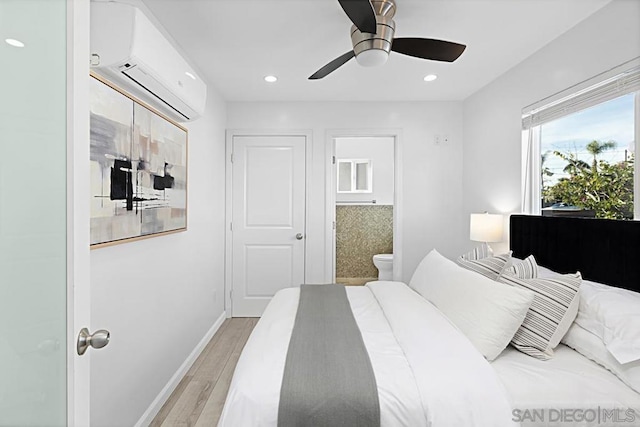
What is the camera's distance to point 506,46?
A: 273cm

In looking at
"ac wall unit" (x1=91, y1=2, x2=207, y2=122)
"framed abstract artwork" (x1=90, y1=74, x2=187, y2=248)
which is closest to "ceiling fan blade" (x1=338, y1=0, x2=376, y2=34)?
"ac wall unit" (x1=91, y1=2, x2=207, y2=122)

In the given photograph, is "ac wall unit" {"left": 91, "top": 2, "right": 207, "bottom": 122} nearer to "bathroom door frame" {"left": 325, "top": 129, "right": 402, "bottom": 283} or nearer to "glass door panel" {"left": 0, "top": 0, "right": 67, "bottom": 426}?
"glass door panel" {"left": 0, "top": 0, "right": 67, "bottom": 426}

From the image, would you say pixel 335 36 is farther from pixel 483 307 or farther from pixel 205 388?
pixel 205 388

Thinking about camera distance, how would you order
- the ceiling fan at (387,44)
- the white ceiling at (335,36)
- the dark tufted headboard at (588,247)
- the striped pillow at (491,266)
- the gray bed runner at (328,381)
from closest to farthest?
the gray bed runner at (328,381) < the dark tufted headboard at (588,247) < the ceiling fan at (387,44) < the white ceiling at (335,36) < the striped pillow at (491,266)

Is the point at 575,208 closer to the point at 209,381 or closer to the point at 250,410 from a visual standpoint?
the point at 250,410

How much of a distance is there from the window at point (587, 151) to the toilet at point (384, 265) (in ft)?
7.63

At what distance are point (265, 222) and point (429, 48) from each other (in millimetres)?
2699

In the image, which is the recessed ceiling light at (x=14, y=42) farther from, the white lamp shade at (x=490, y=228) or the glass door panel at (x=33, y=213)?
the white lamp shade at (x=490, y=228)

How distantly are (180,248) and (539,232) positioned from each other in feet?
A: 8.57

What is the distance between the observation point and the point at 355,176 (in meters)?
5.70

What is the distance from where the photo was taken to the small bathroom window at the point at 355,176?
5688 mm

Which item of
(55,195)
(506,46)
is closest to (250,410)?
(55,195)

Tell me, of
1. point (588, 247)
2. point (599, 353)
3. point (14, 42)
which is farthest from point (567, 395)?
point (14, 42)

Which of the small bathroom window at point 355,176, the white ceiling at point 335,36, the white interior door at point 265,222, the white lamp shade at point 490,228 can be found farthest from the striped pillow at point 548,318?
the small bathroom window at point 355,176
